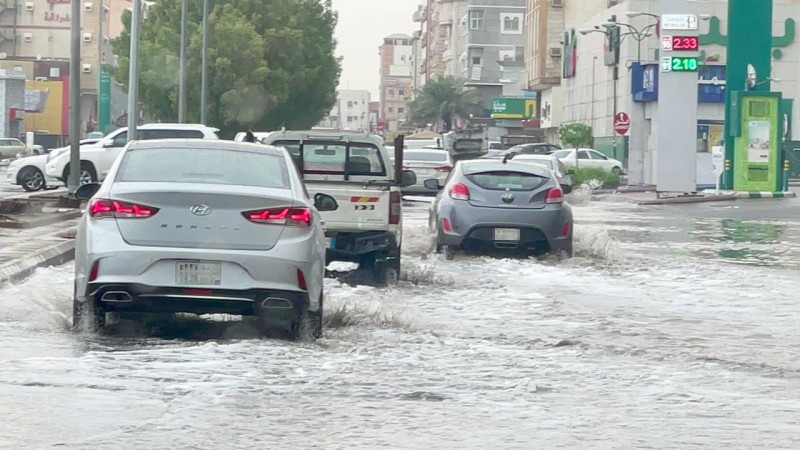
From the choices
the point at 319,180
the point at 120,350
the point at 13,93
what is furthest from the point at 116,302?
the point at 13,93

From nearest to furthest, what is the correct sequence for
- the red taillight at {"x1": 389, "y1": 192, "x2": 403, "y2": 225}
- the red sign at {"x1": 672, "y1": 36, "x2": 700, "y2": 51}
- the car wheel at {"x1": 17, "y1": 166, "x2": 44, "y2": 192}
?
the red taillight at {"x1": 389, "y1": 192, "x2": 403, "y2": 225}, the car wheel at {"x1": 17, "y1": 166, "x2": 44, "y2": 192}, the red sign at {"x1": 672, "y1": 36, "x2": 700, "y2": 51}

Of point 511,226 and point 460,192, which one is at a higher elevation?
point 460,192

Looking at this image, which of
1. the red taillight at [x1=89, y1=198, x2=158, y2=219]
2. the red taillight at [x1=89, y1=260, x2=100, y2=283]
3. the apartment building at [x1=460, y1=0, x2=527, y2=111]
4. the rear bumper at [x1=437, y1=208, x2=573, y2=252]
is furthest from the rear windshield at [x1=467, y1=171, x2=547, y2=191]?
the apartment building at [x1=460, y1=0, x2=527, y2=111]

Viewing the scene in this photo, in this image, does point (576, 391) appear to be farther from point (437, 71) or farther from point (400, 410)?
point (437, 71)

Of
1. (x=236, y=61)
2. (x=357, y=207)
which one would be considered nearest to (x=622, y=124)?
(x=236, y=61)

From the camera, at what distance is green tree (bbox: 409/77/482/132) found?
463 feet

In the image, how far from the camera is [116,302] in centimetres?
1112

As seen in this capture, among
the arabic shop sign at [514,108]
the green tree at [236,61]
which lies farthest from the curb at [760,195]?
the arabic shop sign at [514,108]

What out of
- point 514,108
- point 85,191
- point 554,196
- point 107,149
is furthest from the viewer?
point 514,108

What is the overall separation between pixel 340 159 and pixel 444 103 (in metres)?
124

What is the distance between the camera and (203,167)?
11617mm

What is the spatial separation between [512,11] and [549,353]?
5546 inches

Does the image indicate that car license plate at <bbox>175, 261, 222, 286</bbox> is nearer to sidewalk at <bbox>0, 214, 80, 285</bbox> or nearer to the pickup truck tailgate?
sidewalk at <bbox>0, 214, 80, 285</bbox>

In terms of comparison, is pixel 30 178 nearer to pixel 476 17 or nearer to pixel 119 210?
pixel 119 210
